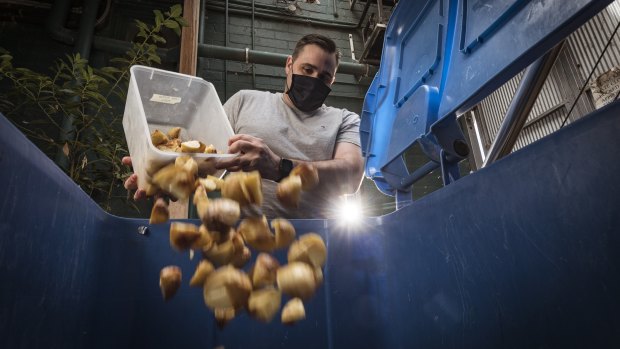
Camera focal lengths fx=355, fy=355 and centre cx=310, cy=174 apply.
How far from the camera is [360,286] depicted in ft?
2.92

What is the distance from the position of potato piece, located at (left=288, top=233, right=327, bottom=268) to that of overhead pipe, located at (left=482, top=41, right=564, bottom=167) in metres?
0.42

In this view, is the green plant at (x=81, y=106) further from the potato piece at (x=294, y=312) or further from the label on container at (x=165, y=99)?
the potato piece at (x=294, y=312)

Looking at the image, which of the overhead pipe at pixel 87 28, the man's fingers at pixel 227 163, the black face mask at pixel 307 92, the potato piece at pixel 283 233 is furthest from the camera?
the overhead pipe at pixel 87 28

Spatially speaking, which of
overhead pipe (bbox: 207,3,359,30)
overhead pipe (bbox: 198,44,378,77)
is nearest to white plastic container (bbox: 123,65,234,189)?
overhead pipe (bbox: 198,44,378,77)

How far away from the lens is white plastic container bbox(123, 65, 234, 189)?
93 centimetres

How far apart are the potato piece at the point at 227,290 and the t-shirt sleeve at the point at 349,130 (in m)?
0.90

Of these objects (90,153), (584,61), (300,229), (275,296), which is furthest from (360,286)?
(584,61)

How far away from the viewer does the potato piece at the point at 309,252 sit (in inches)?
27.0

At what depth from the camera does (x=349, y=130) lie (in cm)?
148

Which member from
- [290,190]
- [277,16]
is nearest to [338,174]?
[290,190]

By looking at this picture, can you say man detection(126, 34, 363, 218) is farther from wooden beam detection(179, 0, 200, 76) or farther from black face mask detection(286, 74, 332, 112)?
wooden beam detection(179, 0, 200, 76)

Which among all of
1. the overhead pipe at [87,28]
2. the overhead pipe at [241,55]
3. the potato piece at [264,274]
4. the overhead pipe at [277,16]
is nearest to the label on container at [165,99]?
the potato piece at [264,274]

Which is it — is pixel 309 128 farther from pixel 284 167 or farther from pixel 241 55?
pixel 241 55

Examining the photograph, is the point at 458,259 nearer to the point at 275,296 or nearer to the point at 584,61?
the point at 275,296
